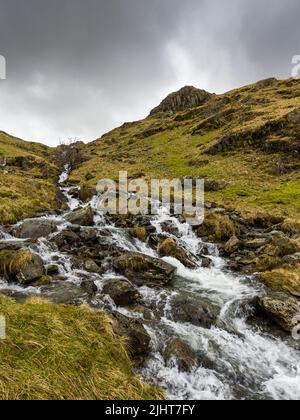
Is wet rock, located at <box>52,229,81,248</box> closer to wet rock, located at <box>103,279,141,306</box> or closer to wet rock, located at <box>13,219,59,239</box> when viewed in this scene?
wet rock, located at <box>13,219,59,239</box>

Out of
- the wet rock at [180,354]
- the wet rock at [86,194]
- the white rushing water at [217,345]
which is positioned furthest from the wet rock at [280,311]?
the wet rock at [86,194]

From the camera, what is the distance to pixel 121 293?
15000 millimetres

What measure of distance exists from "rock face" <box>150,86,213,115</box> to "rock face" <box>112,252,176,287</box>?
11068cm

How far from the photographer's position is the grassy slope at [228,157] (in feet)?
135

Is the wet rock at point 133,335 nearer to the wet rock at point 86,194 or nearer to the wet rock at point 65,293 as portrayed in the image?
the wet rock at point 65,293

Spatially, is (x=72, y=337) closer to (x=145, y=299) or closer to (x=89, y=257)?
(x=145, y=299)

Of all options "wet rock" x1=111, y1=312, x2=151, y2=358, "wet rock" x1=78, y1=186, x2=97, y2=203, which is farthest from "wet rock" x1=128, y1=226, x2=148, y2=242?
"wet rock" x1=78, y1=186, x2=97, y2=203

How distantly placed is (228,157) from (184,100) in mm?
76159

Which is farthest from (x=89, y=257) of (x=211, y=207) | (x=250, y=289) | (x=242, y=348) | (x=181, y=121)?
(x=181, y=121)

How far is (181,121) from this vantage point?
103 m

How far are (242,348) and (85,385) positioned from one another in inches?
273

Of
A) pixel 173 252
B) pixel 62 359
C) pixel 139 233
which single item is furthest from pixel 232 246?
pixel 62 359
